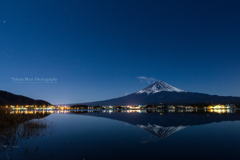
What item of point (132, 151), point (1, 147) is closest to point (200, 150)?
point (132, 151)

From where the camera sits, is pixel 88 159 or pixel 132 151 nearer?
pixel 88 159

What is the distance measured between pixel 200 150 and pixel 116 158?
17.7ft

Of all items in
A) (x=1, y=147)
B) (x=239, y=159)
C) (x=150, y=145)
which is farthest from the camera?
(x=150, y=145)

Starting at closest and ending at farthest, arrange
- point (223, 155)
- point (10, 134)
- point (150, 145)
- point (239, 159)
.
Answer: point (239, 159) → point (223, 155) → point (150, 145) → point (10, 134)

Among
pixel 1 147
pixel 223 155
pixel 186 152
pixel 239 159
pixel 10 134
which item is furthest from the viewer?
pixel 10 134

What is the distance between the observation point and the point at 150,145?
11.6 metres

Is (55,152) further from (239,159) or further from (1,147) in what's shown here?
(239,159)

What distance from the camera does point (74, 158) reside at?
9008 mm

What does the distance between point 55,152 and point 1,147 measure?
12.4ft

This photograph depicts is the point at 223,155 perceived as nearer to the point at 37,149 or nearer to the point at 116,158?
the point at 116,158

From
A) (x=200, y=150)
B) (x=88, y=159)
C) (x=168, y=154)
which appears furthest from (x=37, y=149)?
(x=200, y=150)

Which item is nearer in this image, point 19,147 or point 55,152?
point 55,152

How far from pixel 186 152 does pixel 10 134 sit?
1422 cm

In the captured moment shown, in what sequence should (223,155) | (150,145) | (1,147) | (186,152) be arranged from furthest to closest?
1. (150,145)
2. (1,147)
3. (186,152)
4. (223,155)
